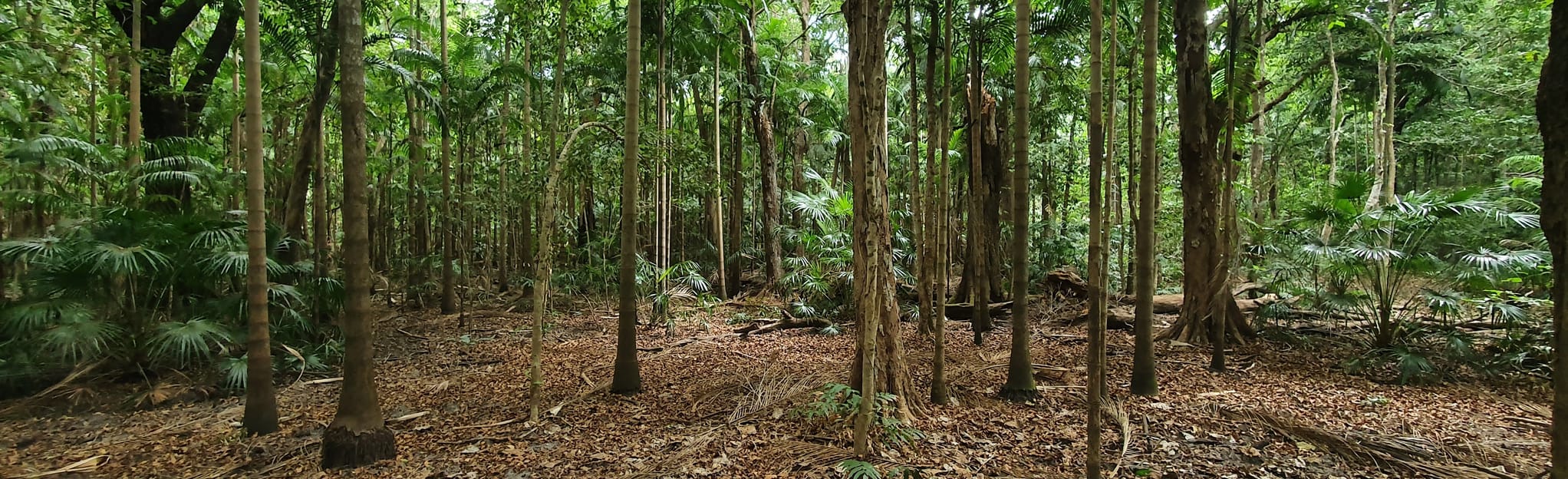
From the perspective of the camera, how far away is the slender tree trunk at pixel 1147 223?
16.4 feet

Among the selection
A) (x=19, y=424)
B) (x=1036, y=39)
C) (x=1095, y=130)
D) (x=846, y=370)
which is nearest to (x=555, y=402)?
(x=846, y=370)

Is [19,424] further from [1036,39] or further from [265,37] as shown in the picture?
[1036,39]

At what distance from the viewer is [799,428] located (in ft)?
17.3

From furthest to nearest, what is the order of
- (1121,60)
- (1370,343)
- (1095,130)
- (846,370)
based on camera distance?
(1121,60), (1370,343), (846,370), (1095,130)

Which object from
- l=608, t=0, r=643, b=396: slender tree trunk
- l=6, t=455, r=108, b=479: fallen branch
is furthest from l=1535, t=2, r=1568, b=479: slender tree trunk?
l=6, t=455, r=108, b=479: fallen branch

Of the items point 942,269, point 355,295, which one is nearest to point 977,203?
point 942,269

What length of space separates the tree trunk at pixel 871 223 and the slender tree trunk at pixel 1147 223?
213 centimetres

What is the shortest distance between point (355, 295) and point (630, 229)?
2.33 meters

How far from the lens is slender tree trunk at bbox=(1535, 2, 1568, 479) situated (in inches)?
89.0

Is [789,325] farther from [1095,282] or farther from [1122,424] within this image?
[1095,282]

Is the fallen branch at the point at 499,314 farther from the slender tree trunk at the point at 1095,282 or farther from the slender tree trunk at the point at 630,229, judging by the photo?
the slender tree trunk at the point at 1095,282

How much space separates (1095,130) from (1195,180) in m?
4.73

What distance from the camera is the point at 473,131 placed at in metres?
11.2

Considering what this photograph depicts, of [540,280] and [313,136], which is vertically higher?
[313,136]
